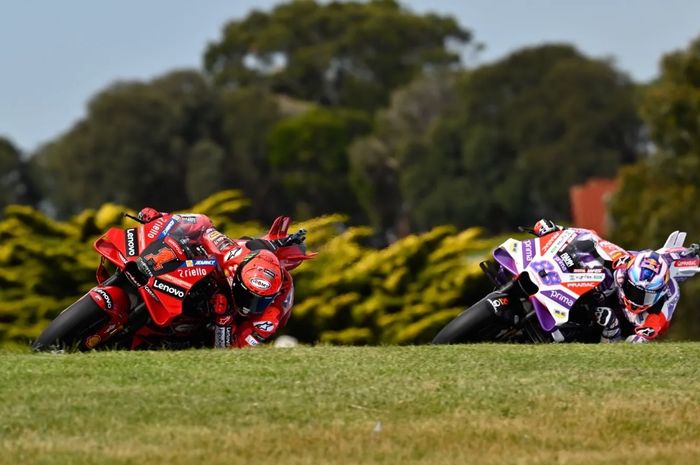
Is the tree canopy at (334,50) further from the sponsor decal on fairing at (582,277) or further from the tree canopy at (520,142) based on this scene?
the sponsor decal on fairing at (582,277)

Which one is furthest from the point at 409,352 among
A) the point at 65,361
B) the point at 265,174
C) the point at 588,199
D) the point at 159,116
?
the point at 265,174

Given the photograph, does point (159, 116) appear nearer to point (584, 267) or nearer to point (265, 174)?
point (265, 174)

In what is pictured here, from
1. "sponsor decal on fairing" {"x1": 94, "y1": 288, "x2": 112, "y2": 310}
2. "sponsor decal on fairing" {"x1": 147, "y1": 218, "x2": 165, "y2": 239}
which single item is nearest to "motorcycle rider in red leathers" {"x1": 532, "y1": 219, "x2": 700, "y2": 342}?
"sponsor decal on fairing" {"x1": 147, "y1": 218, "x2": 165, "y2": 239}

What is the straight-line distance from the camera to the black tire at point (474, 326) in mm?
14773

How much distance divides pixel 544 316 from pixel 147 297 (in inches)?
129

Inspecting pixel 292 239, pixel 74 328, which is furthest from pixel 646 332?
pixel 74 328

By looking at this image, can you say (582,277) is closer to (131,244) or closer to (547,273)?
(547,273)

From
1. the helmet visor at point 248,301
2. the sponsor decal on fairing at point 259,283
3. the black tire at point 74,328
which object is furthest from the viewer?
the helmet visor at point 248,301

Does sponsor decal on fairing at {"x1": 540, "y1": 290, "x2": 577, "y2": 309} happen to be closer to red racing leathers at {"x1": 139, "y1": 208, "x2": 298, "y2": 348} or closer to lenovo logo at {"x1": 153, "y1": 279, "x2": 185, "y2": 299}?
red racing leathers at {"x1": 139, "y1": 208, "x2": 298, "y2": 348}

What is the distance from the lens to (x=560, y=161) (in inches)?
3322

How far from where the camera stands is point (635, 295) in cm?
1448

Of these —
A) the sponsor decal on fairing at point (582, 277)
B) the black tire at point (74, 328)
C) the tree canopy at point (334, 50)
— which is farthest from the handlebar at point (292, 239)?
the tree canopy at point (334, 50)

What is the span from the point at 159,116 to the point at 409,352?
84.7 m

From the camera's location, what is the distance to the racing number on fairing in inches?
576
